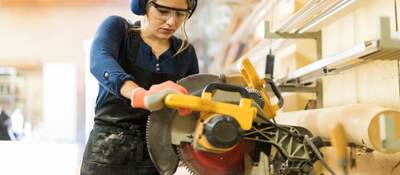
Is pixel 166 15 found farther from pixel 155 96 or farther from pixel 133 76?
pixel 155 96

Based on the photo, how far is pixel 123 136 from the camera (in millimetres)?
1345

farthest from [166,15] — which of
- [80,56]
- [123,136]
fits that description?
[80,56]

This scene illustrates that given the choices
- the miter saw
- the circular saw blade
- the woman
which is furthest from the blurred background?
the woman

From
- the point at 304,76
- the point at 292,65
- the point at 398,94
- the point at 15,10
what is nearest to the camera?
the point at 398,94

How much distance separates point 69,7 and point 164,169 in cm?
422

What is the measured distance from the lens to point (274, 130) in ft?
3.48

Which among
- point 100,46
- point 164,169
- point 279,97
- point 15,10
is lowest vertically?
point 164,169

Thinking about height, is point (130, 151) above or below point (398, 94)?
below

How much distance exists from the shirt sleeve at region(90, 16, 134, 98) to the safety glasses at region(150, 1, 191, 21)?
112 millimetres

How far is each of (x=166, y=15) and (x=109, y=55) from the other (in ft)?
0.68

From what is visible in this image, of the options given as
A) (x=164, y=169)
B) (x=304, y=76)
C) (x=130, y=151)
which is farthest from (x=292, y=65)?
(x=164, y=169)

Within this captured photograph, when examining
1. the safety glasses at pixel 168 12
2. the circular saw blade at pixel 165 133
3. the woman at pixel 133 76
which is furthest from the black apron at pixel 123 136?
the circular saw blade at pixel 165 133

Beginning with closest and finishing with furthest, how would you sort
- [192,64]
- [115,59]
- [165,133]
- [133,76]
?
[165,133]
[115,59]
[133,76]
[192,64]

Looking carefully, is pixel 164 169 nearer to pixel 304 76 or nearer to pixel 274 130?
pixel 274 130
